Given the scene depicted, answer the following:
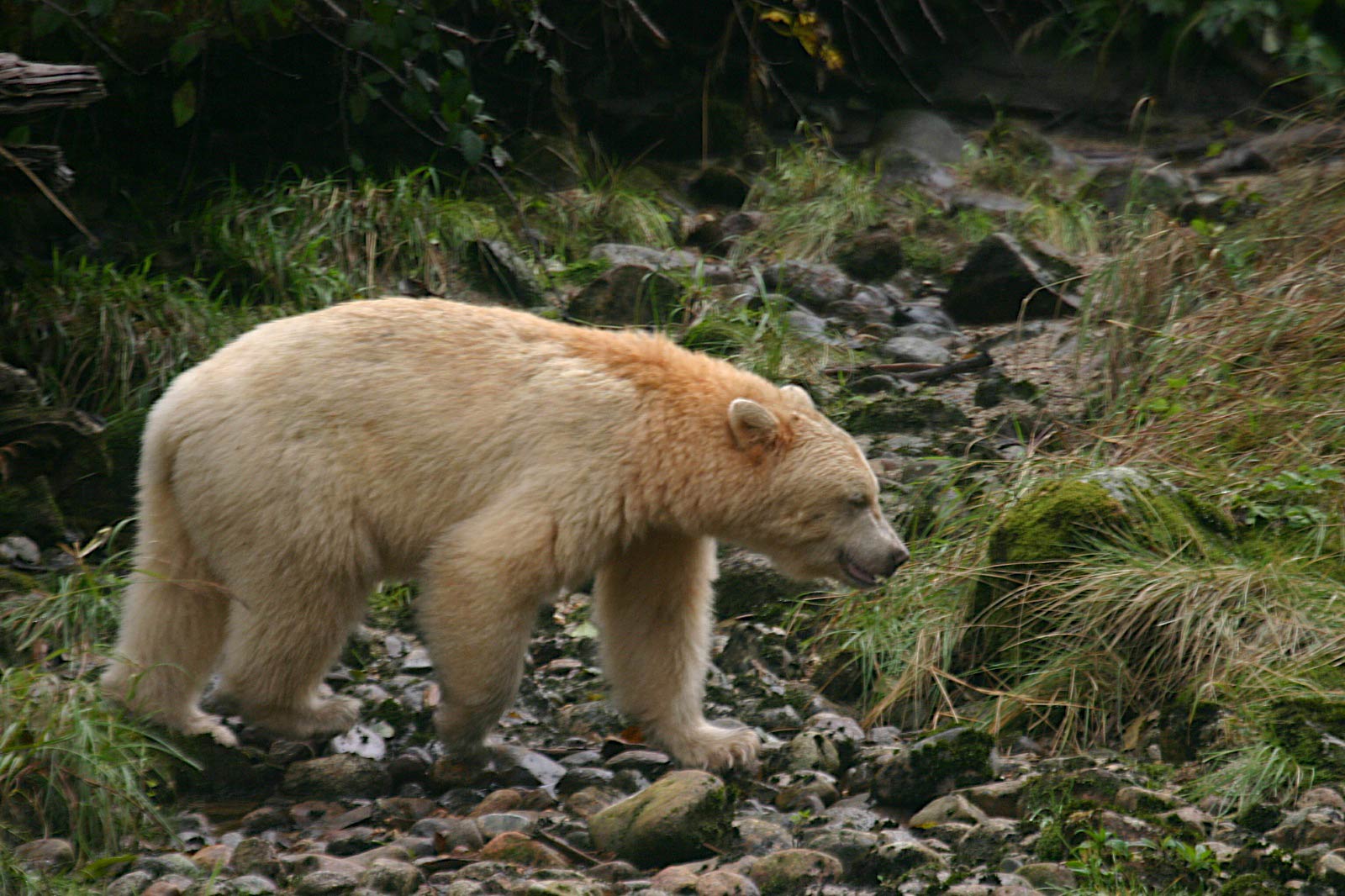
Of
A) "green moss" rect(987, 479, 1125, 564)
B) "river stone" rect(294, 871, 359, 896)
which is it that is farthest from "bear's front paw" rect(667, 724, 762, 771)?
"river stone" rect(294, 871, 359, 896)

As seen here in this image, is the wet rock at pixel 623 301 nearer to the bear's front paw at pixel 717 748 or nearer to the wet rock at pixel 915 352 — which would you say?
the wet rock at pixel 915 352

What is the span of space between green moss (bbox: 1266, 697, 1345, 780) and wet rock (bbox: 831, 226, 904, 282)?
5801mm

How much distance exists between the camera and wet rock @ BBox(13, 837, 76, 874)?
3799 millimetres

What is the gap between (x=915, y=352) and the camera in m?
8.44

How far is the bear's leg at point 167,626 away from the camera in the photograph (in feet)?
15.8

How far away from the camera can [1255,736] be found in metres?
4.23

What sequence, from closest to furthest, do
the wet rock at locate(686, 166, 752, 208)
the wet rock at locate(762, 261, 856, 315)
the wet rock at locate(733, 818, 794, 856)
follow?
the wet rock at locate(733, 818, 794, 856) → the wet rock at locate(762, 261, 856, 315) → the wet rock at locate(686, 166, 752, 208)

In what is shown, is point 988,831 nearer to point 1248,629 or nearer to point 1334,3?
point 1248,629

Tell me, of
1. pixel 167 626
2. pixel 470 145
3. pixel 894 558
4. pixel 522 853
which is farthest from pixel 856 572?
pixel 470 145

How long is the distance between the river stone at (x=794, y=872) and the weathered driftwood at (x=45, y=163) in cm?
378

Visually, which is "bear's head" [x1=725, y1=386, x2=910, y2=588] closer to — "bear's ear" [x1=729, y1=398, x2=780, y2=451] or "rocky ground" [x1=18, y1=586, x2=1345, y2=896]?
"bear's ear" [x1=729, y1=398, x2=780, y2=451]

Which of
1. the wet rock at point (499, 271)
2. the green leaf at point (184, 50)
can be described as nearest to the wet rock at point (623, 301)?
the wet rock at point (499, 271)

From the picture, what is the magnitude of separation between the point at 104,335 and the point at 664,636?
338 centimetres

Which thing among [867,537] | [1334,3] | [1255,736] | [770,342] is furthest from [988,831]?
[1334,3]
